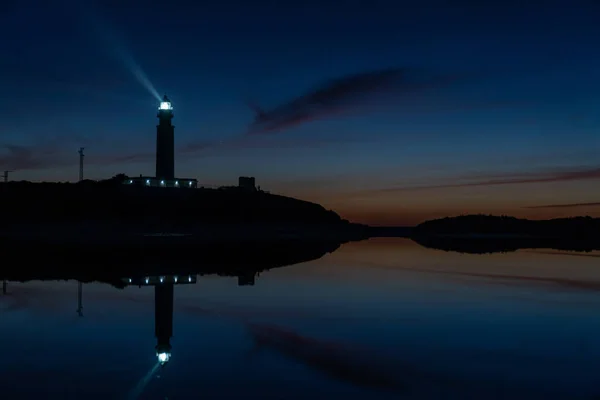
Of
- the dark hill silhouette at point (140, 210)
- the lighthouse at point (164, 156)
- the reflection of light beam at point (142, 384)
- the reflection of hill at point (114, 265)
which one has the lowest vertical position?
the reflection of light beam at point (142, 384)

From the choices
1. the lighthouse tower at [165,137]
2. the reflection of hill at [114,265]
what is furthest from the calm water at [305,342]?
the lighthouse tower at [165,137]

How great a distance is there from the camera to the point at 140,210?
68500 millimetres

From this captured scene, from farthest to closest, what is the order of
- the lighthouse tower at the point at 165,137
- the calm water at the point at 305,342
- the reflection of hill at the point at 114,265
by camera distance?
the lighthouse tower at the point at 165,137, the reflection of hill at the point at 114,265, the calm water at the point at 305,342

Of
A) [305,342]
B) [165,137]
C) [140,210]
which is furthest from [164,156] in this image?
[305,342]

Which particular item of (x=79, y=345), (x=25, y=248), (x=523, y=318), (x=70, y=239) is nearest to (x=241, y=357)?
(x=79, y=345)

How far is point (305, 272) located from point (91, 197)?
50.0 meters

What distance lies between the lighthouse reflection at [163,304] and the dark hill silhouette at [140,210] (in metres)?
35.5

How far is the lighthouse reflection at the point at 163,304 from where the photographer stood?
1101 centimetres

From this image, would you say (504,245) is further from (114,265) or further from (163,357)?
(163,357)

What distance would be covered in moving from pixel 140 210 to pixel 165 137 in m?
9.47

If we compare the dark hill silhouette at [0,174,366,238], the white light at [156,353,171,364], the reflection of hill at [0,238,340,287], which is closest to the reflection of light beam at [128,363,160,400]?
the white light at [156,353,171,364]

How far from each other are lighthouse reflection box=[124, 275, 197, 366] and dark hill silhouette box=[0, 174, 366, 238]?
3553 centimetres

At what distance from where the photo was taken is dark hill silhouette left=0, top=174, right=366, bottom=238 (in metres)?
60.6

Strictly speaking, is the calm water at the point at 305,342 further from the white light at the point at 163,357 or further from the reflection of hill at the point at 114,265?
the reflection of hill at the point at 114,265
